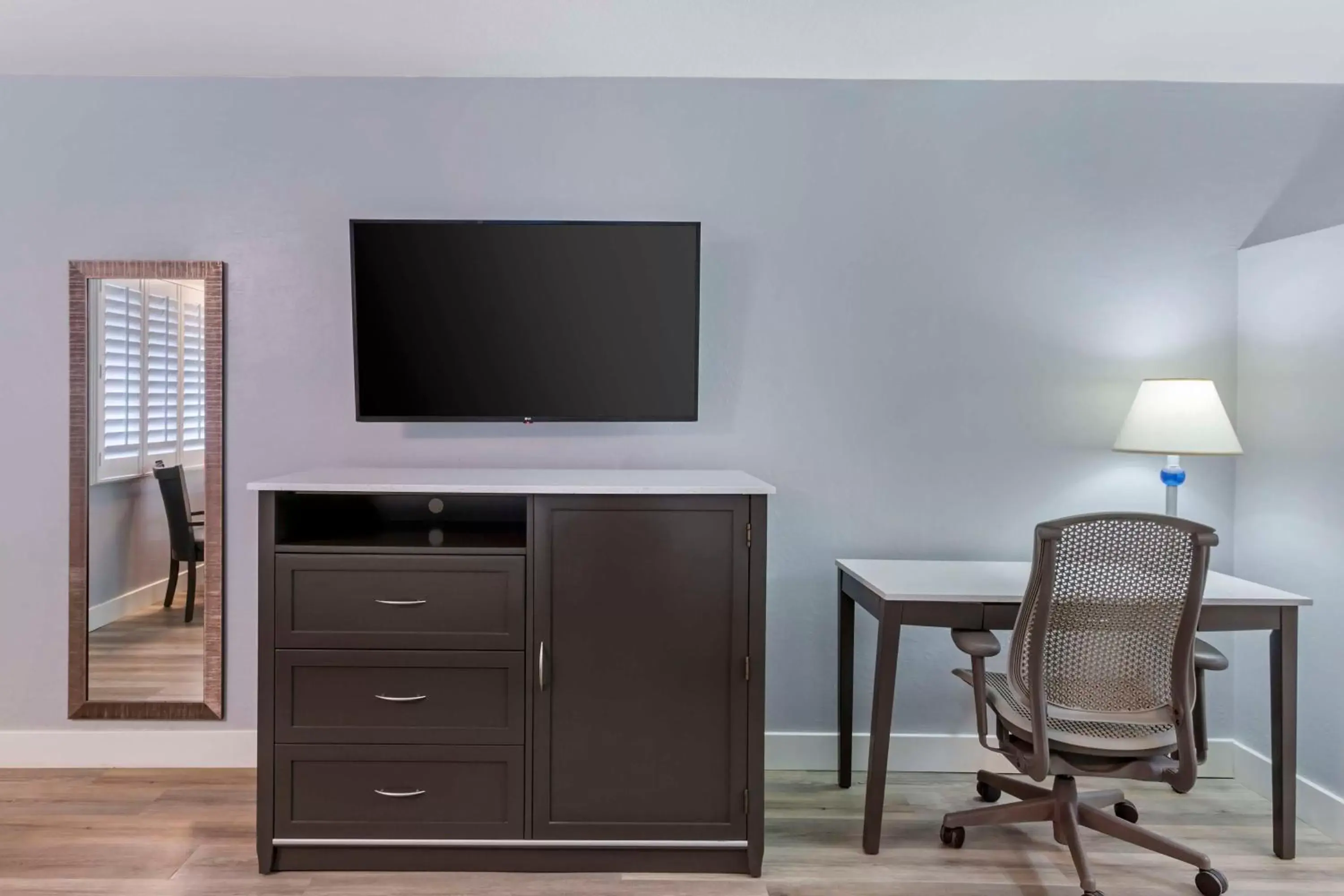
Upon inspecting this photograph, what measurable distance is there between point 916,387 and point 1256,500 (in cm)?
116

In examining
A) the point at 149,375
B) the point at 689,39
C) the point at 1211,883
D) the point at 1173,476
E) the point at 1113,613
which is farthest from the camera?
the point at 149,375

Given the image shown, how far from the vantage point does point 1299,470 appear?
2520 millimetres

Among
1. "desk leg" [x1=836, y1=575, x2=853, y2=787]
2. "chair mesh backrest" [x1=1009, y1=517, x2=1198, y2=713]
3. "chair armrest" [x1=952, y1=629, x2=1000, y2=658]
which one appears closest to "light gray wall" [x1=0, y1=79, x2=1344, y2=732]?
"desk leg" [x1=836, y1=575, x2=853, y2=787]

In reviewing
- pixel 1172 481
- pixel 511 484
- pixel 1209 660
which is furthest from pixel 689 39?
pixel 1209 660

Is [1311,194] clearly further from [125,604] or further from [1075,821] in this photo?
[125,604]

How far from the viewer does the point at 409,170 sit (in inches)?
107

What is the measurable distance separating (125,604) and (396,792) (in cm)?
129

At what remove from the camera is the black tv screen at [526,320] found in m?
2.54

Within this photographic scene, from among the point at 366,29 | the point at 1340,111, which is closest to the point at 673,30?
the point at 366,29

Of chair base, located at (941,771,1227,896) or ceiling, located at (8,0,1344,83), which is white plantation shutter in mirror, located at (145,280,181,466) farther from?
chair base, located at (941,771,1227,896)

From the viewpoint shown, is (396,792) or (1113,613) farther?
(396,792)

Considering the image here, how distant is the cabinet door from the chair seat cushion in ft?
2.24

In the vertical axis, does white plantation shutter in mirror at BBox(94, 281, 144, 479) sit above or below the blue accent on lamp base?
above

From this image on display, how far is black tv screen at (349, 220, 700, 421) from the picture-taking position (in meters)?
2.54
